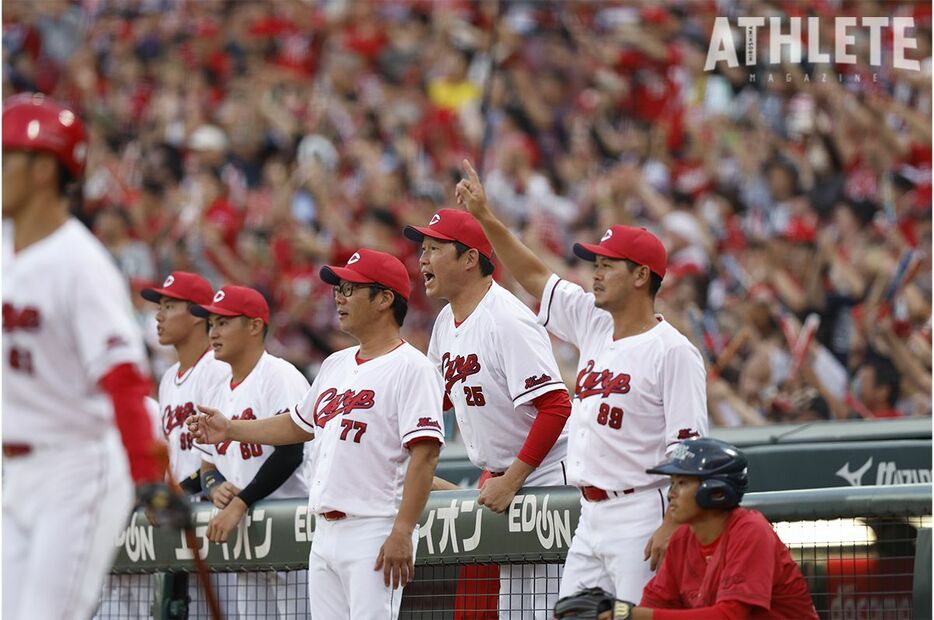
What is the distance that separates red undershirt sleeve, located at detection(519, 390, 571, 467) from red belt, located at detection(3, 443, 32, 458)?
198 centimetres

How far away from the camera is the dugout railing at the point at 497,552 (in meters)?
4.52

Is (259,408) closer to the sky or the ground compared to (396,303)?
closer to the ground

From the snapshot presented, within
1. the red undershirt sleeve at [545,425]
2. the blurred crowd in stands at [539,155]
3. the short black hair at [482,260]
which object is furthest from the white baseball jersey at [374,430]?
the blurred crowd in stands at [539,155]

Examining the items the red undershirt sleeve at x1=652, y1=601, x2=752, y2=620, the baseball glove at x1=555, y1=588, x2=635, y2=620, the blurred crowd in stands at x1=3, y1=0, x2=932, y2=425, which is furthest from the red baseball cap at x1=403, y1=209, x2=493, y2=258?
the blurred crowd in stands at x1=3, y1=0, x2=932, y2=425

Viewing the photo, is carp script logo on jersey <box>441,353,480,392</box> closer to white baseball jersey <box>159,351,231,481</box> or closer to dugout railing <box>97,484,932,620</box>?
dugout railing <box>97,484,932,620</box>

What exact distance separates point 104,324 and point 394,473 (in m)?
1.87

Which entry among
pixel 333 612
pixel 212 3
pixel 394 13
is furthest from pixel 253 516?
pixel 212 3

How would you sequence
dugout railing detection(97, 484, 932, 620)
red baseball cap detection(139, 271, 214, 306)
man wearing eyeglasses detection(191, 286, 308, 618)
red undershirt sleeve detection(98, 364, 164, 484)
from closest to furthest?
red undershirt sleeve detection(98, 364, 164, 484) < dugout railing detection(97, 484, 932, 620) < man wearing eyeglasses detection(191, 286, 308, 618) < red baseball cap detection(139, 271, 214, 306)

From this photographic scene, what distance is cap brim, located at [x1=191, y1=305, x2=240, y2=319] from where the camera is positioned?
6215 mm

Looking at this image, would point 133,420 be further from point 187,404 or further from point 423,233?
point 187,404

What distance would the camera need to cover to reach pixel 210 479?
621 cm

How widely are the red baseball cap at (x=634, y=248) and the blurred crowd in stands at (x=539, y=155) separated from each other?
10.5 ft

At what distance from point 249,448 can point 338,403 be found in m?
0.97

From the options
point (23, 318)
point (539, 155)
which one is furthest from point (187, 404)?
point (539, 155)
